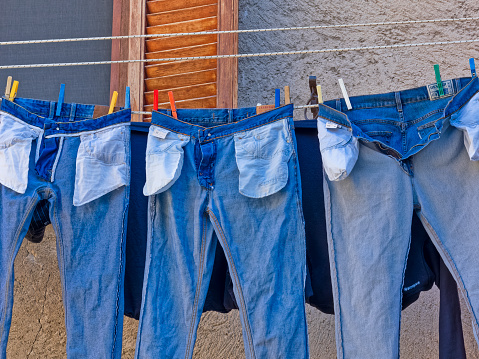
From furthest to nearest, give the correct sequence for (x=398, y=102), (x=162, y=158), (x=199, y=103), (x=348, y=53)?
1. (x=348, y=53)
2. (x=199, y=103)
3. (x=398, y=102)
4. (x=162, y=158)

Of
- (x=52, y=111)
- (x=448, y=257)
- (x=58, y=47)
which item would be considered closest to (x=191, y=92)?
(x=52, y=111)

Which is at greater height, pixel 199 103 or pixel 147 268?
pixel 199 103

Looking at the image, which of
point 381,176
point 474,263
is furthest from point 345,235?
point 474,263

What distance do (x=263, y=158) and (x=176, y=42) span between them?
1036 mm

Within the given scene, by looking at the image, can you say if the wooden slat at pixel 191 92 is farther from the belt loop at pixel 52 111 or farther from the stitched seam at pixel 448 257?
the stitched seam at pixel 448 257

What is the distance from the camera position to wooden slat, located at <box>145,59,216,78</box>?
3197 mm

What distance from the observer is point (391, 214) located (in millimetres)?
2414

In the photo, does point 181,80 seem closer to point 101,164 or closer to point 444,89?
point 101,164

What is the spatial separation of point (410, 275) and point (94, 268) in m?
1.18

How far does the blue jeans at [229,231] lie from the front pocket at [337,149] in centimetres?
12

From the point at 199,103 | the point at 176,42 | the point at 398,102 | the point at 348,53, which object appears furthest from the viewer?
the point at 348,53

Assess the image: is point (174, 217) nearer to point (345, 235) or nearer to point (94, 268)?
point (94, 268)

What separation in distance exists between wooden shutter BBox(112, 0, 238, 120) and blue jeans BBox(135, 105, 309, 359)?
1.98 feet

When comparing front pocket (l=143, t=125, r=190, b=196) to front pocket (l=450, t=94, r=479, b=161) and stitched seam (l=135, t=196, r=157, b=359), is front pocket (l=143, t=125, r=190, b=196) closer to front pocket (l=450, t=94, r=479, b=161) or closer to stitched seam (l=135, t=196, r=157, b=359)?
stitched seam (l=135, t=196, r=157, b=359)
